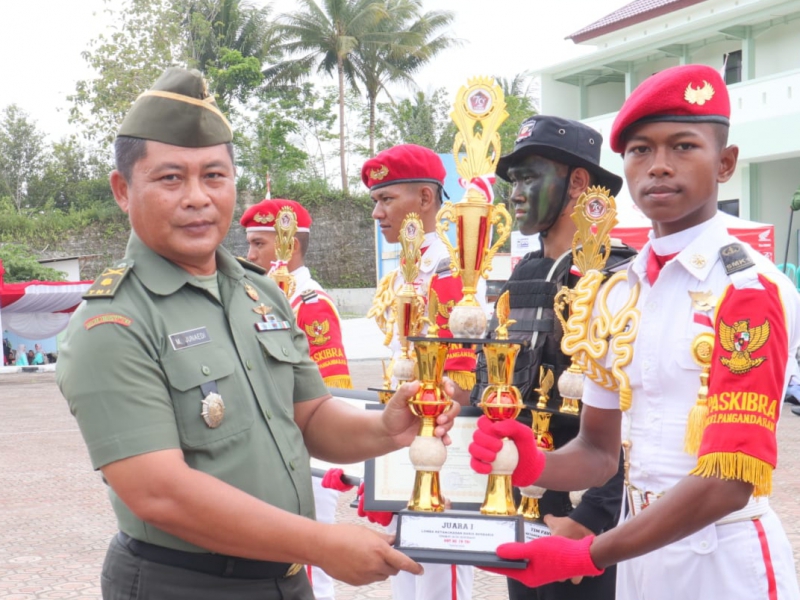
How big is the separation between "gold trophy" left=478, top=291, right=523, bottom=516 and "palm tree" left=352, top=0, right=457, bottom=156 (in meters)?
33.6

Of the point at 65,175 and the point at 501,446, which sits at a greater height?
the point at 65,175

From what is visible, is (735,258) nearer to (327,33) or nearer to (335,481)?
(335,481)

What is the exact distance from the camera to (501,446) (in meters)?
2.54

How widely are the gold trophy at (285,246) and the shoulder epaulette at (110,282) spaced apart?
3.08 meters

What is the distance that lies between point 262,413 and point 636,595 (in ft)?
3.65

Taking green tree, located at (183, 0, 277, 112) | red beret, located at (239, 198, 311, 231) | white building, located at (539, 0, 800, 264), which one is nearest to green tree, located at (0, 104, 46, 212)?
green tree, located at (183, 0, 277, 112)

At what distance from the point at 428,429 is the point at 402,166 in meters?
2.07

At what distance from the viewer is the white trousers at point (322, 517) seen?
16.2ft

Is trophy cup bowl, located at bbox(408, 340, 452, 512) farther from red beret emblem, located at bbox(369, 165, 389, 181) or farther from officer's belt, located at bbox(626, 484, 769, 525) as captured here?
red beret emblem, located at bbox(369, 165, 389, 181)

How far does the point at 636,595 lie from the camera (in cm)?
243

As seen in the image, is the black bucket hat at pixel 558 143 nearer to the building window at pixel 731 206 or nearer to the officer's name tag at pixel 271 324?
the officer's name tag at pixel 271 324

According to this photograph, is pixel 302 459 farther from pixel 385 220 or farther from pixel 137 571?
pixel 385 220

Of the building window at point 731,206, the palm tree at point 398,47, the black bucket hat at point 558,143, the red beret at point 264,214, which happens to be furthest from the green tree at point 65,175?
the black bucket hat at point 558,143

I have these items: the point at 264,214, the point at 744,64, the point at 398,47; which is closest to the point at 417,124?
the point at 398,47
